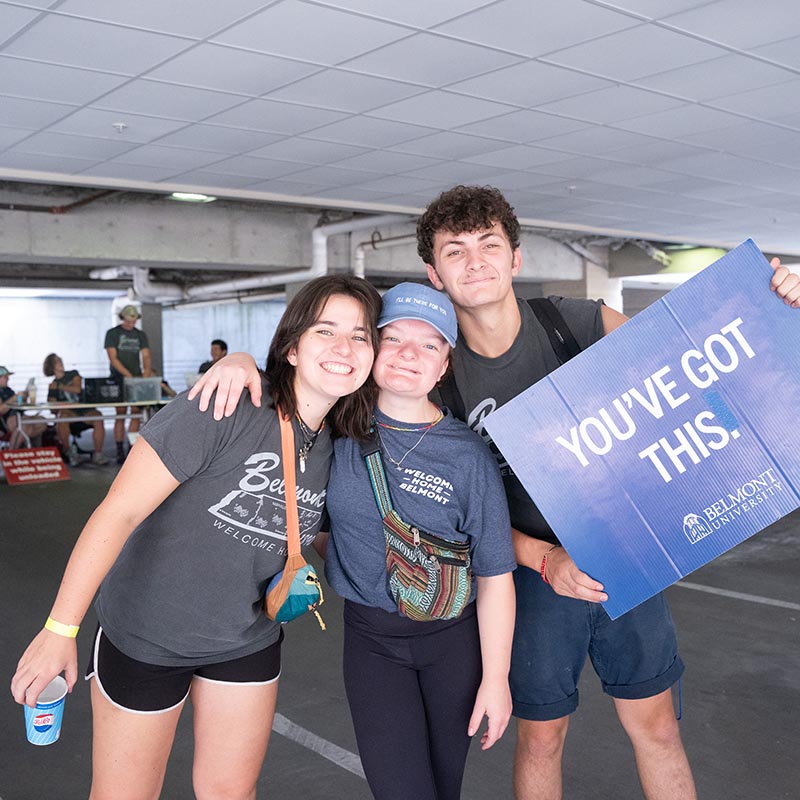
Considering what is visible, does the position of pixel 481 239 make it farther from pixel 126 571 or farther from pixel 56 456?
pixel 56 456

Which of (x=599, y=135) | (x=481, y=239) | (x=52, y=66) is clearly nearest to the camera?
(x=481, y=239)

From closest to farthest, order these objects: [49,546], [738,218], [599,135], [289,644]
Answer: [289,644] < [49,546] < [599,135] < [738,218]

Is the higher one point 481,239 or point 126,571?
point 481,239

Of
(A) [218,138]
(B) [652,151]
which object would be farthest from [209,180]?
(B) [652,151]

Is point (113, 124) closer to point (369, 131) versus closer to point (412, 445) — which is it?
point (369, 131)

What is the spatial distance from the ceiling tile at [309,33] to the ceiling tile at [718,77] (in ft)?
6.40

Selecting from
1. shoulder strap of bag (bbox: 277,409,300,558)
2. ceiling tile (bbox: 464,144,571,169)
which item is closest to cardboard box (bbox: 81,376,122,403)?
ceiling tile (bbox: 464,144,571,169)

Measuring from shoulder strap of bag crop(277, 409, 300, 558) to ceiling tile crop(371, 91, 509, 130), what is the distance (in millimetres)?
4369

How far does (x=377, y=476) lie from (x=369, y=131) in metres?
5.29

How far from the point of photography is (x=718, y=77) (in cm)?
537

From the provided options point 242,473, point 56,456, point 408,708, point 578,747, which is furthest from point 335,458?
point 56,456

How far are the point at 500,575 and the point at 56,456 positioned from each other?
865 cm

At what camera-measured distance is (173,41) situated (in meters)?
4.47

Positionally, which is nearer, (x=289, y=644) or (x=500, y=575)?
(x=500, y=575)
